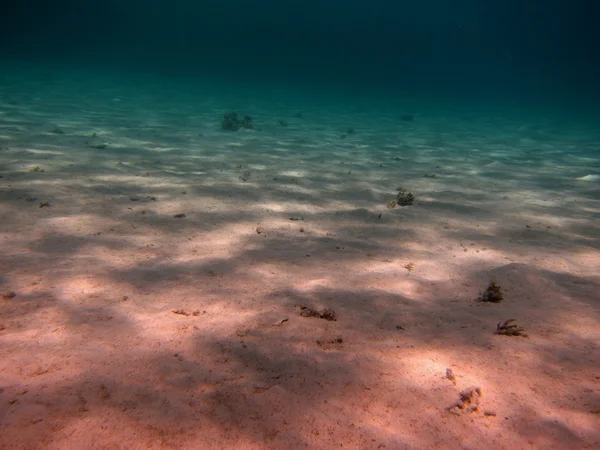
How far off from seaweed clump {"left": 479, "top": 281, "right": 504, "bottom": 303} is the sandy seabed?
92 mm

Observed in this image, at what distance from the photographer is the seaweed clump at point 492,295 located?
10.3 ft

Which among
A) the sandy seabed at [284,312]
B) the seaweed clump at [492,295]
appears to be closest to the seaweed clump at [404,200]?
the sandy seabed at [284,312]

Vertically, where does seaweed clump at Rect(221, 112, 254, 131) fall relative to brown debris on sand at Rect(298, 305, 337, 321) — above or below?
above

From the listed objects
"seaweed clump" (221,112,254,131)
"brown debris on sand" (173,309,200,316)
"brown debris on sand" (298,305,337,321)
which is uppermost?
"seaweed clump" (221,112,254,131)

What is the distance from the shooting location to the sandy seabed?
1792mm

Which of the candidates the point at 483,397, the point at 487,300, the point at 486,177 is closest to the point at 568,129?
the point at 486,177

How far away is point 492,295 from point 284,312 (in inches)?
74.6

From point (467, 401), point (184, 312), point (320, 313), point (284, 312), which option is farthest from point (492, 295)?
point (184, 312)

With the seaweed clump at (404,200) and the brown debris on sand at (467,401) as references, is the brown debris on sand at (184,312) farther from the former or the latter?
the seaweed clump at (404,200)

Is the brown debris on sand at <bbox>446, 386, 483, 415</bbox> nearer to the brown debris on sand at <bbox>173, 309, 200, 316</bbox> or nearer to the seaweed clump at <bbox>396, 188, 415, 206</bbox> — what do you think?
the brown debris on sand at <bbox>173, 309, 200, 316</bbox>

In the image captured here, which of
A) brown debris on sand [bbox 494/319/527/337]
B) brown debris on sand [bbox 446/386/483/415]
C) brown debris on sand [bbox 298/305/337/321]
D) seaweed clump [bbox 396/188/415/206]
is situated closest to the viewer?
brown debris on sand [bbox 446/386/483/415]

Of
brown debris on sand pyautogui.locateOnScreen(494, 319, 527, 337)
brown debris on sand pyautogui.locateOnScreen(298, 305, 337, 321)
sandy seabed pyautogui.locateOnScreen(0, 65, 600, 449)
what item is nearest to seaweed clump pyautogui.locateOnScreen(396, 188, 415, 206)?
sandy seabed pyautogui.locateOnScreen(0, 65, 600, 449)

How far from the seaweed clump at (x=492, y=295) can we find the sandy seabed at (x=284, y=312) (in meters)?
0.09

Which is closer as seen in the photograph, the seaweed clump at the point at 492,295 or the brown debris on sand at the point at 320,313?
the brown debris on sand at the point at 320,313
